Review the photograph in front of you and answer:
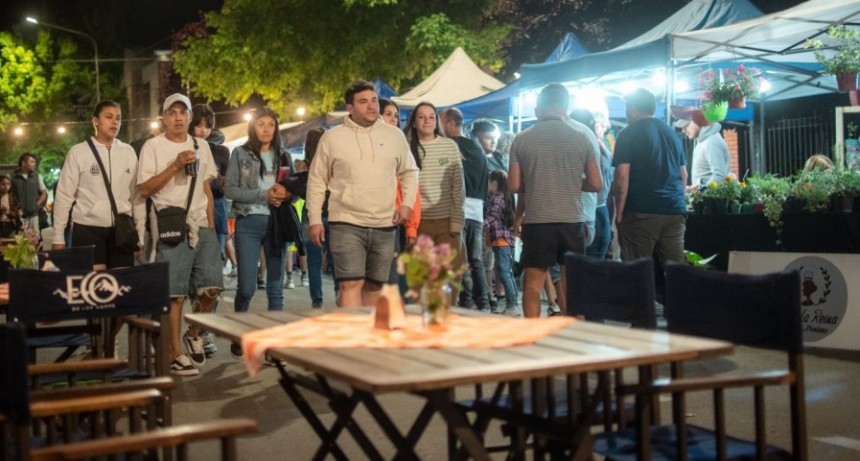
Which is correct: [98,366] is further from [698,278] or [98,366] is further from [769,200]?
[769,200]

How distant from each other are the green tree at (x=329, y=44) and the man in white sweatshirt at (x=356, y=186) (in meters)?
20.0

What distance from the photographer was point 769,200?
9859 mm

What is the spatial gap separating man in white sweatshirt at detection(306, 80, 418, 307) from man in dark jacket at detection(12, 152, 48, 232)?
14.7 meters

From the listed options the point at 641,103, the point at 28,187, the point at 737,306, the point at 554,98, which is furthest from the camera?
the point at 28,187

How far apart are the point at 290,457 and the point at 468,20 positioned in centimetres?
2444

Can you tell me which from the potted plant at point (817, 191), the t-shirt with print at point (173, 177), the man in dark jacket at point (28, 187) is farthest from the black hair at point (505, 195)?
the man in dark jacket at point (28, 187)

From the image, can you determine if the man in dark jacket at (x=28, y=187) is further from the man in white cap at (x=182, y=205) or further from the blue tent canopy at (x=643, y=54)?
the man in white cap at (x=182, y=205)

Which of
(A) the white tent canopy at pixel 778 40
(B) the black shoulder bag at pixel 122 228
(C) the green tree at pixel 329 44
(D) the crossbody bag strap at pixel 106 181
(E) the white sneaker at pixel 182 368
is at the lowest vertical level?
(E) the white sneaker at pixel 182 368

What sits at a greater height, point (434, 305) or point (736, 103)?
point (736, 103)

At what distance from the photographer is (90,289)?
5.23 meters

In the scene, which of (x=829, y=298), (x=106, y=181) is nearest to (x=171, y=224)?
(x=106, y=181)

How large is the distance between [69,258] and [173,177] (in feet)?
4.63

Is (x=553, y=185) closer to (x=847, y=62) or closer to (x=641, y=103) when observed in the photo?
(x=641, y=103)

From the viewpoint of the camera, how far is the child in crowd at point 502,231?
1202cm
